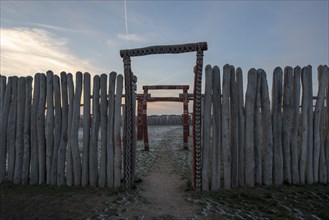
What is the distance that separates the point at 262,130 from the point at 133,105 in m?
3.05

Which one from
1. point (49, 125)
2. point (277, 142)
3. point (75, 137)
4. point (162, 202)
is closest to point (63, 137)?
point (75, 137)

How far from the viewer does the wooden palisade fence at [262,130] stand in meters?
6.59

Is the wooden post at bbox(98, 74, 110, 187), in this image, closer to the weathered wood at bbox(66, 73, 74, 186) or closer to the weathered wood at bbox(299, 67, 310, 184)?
the weathered wood at bbox(66, 73, 74, 186)

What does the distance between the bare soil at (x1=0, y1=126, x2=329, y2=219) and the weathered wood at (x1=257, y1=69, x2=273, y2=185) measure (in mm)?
318

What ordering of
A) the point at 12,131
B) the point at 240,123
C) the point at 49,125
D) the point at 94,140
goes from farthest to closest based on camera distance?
the point at 12,131, the point at 49,125, the point at 94,140, the point at 240,123

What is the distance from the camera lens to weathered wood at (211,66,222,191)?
656cm

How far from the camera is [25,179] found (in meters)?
7.47

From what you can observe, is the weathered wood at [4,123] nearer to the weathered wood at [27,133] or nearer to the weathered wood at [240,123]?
the weathered wood at [27,133]

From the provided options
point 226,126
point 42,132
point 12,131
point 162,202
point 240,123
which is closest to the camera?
point 162,202

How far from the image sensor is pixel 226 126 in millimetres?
6539

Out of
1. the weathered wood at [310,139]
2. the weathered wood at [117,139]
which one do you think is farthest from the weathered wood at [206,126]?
the weathered wood at [310,139]

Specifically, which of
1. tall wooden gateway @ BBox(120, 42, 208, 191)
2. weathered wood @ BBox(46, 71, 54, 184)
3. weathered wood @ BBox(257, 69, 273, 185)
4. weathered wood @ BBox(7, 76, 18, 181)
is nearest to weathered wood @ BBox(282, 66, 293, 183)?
weathered wood @ BBox(257, 69, 273, 185)

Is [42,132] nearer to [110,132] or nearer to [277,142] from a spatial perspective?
[110,132]

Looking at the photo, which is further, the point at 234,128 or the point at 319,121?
the point at 319,121
